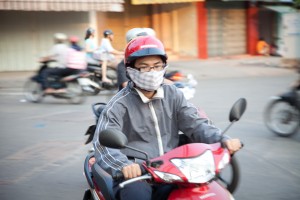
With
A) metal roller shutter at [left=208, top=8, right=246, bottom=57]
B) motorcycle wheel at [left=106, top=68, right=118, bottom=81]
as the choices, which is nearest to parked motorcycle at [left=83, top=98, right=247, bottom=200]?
motorcycle wheel at [left=106, top=68, right=118, bottom=81]

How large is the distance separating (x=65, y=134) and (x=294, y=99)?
12.0 ft

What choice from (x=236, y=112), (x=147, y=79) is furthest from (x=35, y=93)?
(x=236, y=112)

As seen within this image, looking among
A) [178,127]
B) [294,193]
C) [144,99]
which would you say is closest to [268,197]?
[294,193]

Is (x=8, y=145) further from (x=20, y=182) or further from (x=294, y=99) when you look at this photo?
(x=294, y=99)

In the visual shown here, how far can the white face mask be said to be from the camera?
2.88 m

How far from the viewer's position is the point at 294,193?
4363mm

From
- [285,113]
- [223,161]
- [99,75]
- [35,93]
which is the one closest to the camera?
[223,161]

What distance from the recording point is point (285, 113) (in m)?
6.65

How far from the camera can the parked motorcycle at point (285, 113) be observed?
21.2 ft

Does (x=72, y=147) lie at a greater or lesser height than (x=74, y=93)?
lesser

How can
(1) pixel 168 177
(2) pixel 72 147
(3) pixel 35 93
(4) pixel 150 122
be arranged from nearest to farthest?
1. (1) pixel 168 177
2. (4) pixel 150 122
3. (2) pixel 72 147
4. (3) pixel 35 93

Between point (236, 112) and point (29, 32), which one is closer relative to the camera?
point (236, 112)

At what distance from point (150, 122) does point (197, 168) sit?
726 mm

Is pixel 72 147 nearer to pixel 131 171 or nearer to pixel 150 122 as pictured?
pixel 150 122
